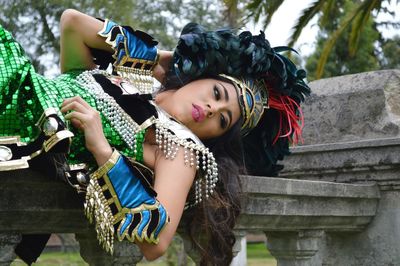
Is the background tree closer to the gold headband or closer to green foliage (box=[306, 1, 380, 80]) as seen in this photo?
the gold headband

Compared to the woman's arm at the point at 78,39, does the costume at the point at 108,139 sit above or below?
below

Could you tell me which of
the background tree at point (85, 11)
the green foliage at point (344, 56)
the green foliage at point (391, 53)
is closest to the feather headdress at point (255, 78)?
the background tree at point (85, 11)

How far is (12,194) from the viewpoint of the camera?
6.53ft

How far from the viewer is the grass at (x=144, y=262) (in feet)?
39.2

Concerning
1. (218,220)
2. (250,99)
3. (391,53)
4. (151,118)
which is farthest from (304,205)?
(391,53)

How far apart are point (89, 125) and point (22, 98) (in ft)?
0.76

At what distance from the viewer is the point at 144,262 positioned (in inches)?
473

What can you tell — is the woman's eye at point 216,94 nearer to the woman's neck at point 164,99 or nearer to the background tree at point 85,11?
the woman's neck at point 164,99

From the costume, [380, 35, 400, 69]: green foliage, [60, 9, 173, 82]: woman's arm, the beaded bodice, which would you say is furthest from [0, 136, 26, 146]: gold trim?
[380, 35, 400, 69]: green foliage

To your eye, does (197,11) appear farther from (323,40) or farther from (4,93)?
(323,40)

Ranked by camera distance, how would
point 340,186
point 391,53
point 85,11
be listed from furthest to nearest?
point 391,53 → point 85,11 → point 340,186

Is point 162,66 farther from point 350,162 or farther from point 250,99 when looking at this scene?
point 350,162

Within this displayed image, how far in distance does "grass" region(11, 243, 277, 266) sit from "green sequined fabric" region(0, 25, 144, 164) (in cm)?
783

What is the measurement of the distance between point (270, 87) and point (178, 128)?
64 centimetres
